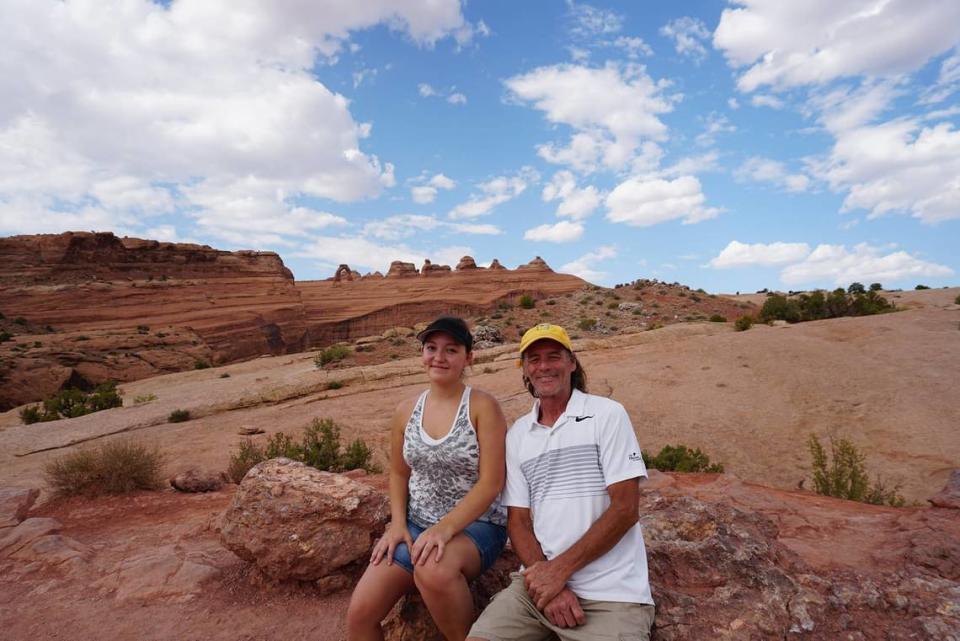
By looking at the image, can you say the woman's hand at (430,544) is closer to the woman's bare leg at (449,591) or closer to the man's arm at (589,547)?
the woman's bare leg at (449,591)

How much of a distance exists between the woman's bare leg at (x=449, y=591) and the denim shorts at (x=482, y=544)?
14 centimetres

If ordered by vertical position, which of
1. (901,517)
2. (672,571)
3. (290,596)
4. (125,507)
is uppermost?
(672,571)

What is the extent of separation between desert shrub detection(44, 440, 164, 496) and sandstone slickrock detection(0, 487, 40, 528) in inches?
15.6

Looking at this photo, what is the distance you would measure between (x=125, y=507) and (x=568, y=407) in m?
6.53

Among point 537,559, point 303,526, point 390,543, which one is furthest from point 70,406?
point 537,559

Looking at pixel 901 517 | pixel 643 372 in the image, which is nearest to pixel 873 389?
pixel 643 372

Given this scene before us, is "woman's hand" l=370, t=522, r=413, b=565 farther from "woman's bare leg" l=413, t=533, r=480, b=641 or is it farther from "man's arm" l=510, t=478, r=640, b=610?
"man's arm" l=510, t=478, r=640, b=610

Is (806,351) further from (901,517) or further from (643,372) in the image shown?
(901,517)

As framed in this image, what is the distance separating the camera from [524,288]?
4856 cm

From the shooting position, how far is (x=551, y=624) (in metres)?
2.19

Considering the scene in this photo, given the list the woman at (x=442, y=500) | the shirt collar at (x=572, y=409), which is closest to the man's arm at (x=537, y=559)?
the woman at (x=442, y=500)

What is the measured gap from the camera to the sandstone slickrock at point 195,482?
281 inches

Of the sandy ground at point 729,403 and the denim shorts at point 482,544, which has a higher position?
the denim shorts at point 482,544

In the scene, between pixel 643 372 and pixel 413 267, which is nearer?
pixel 643 372
